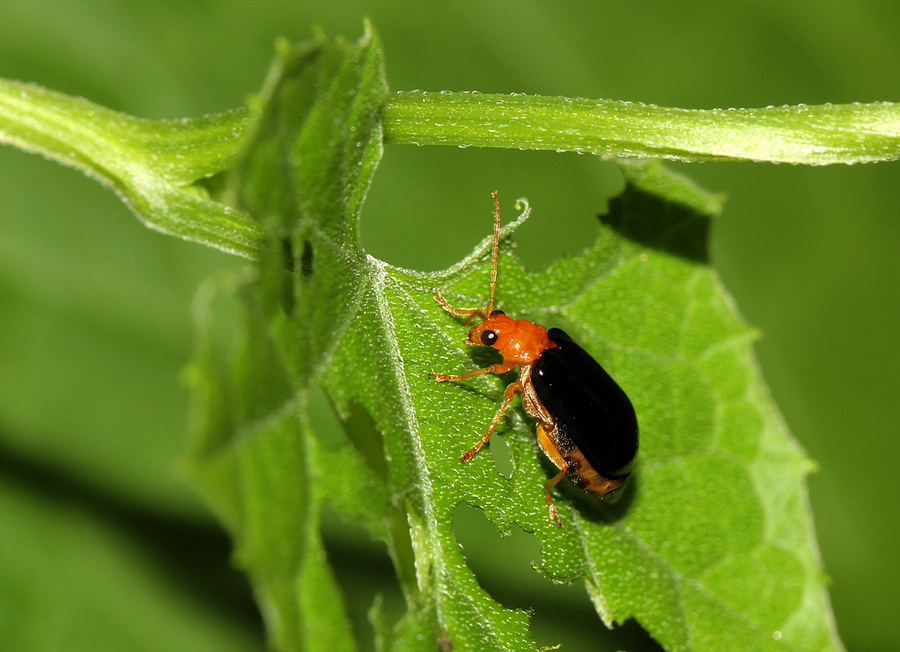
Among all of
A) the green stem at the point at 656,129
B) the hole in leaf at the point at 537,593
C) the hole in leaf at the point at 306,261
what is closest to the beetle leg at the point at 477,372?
the hole in leaf at the point at 306,261

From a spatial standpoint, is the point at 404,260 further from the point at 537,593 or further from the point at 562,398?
the point at 537,593

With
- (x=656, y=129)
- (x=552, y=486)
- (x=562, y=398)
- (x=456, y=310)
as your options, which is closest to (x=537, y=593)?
(x=562, y=398)

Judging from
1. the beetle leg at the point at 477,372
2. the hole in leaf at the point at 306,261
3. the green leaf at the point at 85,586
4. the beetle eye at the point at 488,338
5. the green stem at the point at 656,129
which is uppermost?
the green stem at the point at 656,129

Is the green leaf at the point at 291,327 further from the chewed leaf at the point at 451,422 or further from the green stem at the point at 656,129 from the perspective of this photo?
the green stem at the point at 656,129

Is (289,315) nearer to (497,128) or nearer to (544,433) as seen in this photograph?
(497,128)

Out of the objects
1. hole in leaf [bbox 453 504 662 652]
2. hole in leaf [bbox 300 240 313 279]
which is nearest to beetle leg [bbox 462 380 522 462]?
hole in leaf [bbox 300 240 313 279]
